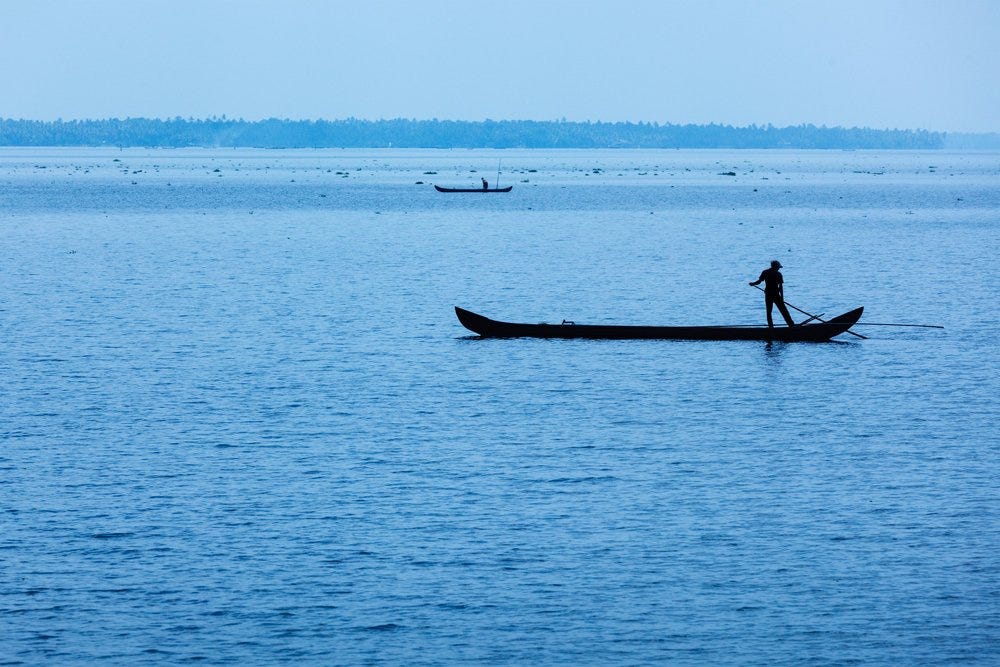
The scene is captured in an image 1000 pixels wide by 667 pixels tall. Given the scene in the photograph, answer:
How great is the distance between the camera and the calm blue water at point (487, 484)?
2009 centimetres

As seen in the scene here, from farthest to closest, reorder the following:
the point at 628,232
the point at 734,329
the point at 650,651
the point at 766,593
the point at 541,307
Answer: the point at 628,232
the point at 541,307
the point at 734,329
the point at 766,593
the point at 650,651

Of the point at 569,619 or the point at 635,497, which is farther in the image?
the point at 635,497

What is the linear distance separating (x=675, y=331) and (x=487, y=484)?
21500 mm

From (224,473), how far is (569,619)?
36.4 ft

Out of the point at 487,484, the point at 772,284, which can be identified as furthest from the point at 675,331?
the point at 487,484

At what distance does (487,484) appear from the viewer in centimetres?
2808

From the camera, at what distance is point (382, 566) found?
22750 millimetres

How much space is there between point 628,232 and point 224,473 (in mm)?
90186

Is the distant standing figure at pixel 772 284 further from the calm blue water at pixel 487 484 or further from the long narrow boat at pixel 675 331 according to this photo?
the calm blue water at pixel 487 484

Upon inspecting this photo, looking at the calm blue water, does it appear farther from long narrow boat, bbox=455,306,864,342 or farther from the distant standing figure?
the distant standing figure

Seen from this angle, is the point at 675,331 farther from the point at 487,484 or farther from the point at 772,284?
the point at 487,484

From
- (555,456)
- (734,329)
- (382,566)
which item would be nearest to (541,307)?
(734,329)

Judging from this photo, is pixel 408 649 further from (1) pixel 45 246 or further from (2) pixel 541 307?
(1) pixel 45 246

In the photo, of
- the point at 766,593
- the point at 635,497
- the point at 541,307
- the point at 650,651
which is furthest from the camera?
the point at 541,307
